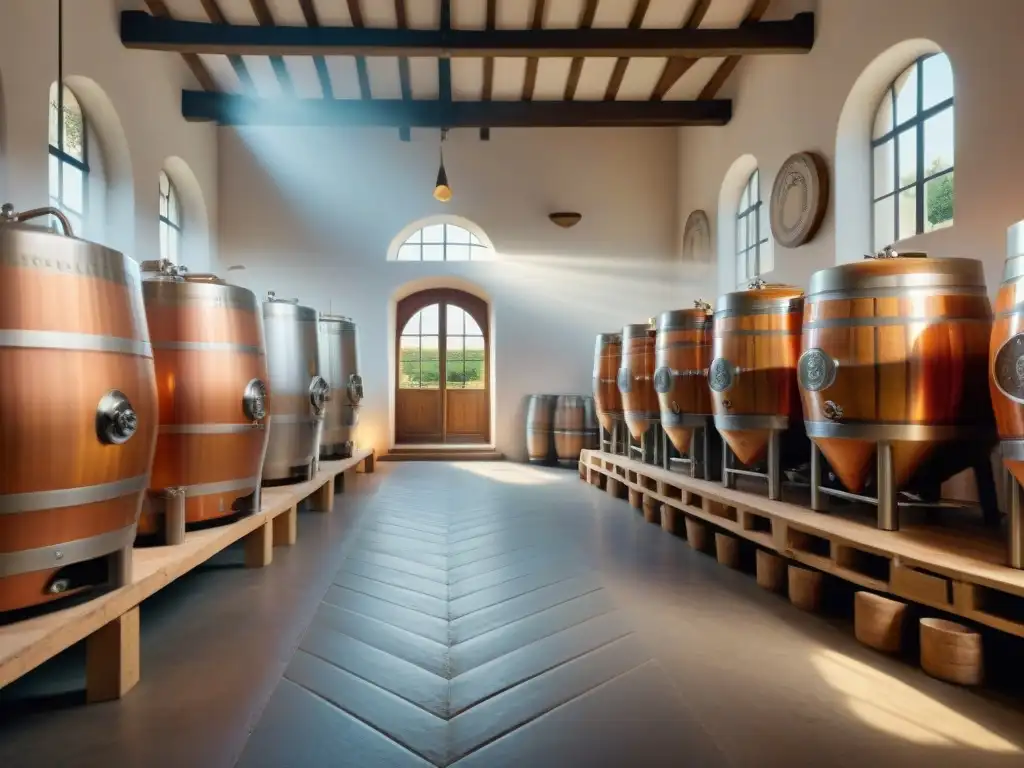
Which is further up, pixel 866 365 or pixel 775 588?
pixel 866 365

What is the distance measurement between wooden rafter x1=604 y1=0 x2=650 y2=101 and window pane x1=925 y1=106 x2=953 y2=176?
2757 mm

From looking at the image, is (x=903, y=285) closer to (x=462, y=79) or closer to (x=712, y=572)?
(x=712, y=572)

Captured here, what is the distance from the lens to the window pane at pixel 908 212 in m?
4.62

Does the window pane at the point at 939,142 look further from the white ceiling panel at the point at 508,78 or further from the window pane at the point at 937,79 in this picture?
the white ceiling panel at the point at 508,78

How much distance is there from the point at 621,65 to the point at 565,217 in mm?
1859

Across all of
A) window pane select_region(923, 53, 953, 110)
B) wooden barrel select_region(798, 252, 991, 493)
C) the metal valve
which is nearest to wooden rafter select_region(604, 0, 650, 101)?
window pane select_region(923, 53, 953, 110)

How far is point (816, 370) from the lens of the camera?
2676 millimetres

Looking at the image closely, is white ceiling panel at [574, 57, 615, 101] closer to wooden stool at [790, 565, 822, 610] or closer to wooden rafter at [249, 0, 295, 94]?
wooden rafter at [249, 0, 295, 94]

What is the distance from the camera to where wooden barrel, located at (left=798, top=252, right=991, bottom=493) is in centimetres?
243

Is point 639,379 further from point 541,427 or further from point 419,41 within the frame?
point 419,41

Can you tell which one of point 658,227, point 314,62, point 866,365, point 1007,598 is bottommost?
point 1007,598

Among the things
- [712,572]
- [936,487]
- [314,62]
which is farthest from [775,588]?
[314,62]

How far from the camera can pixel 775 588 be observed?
286 cm

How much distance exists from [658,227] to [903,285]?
662 centimetres
